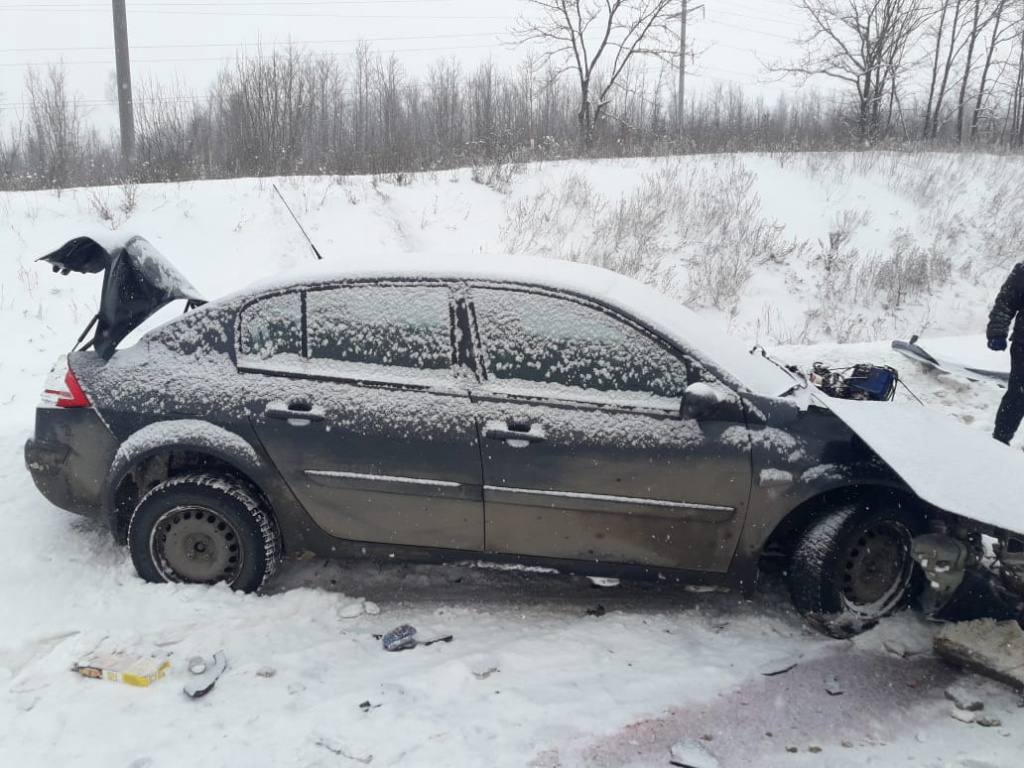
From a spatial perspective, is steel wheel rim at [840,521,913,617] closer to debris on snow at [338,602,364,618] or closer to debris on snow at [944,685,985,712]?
debris on snow at [944,685,985,712]

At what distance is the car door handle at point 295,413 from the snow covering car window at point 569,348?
0.86 meters

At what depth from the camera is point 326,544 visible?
3.70m

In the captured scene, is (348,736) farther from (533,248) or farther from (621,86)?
(621,86)

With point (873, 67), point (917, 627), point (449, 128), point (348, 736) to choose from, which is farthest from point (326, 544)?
point (873, 67)

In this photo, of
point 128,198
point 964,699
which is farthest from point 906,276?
point 128,198

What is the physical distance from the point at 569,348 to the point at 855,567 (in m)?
1.70

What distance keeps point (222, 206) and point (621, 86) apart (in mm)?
15283

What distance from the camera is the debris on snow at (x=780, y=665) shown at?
3.35m

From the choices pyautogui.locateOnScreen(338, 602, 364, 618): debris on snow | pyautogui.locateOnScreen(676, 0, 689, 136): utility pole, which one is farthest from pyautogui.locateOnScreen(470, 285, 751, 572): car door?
pyautogui.locateOnScreen(676, 0, 689, 136): utility pole

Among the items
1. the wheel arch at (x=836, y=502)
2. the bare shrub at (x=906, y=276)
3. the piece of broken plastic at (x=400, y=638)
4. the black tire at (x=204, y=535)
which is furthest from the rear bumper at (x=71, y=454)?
the bare shrub at (x=906, y=276)

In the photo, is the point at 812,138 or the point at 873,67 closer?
the point at 812,138

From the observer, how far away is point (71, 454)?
374 centimetres

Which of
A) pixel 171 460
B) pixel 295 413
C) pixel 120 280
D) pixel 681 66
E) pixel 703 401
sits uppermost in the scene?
pixel 681 66

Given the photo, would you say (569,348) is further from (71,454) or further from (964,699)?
(71,454)
